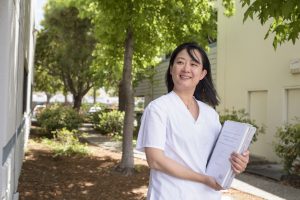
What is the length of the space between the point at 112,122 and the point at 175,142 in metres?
17.5

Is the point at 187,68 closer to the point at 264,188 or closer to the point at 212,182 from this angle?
the point at 212,182

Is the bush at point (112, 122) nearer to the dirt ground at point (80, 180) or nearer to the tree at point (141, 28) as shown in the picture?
the dirt ground at point (80, 180)

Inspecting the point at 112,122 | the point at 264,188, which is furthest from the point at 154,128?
the point at 112,122

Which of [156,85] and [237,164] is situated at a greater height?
[156,85]

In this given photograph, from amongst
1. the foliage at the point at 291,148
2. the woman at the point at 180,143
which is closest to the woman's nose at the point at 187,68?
the woman at the point at 180,143

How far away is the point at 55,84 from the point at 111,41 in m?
35.2

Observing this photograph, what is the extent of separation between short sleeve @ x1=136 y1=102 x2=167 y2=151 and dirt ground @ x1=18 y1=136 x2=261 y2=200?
16.5 feet

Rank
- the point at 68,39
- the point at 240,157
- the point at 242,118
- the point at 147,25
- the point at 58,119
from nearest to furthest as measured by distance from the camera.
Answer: the point at 240,157
the point at 147,25
the point at 242,118
the point at 58,119
the point at 68,39

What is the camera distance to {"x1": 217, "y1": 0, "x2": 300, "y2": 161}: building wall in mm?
11789

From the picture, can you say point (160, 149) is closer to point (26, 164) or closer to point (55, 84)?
point (26, 164)

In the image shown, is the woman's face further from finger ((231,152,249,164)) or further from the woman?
finger ((231,152,249,164))

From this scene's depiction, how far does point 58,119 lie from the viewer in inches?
672

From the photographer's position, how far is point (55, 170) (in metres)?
9.36

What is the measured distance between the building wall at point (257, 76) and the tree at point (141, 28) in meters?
1.40
